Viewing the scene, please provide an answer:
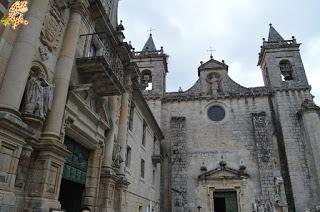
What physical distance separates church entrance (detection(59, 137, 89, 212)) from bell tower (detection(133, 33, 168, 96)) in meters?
15.8

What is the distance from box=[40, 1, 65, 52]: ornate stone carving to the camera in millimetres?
6738

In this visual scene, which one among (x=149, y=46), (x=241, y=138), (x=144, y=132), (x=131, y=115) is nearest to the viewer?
(x=131, y=115)

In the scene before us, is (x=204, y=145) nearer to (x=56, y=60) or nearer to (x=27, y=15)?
(x=56, y=60)

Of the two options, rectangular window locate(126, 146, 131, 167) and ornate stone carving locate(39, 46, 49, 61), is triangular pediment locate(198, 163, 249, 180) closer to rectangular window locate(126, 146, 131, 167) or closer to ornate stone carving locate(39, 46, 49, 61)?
rectangular window locate(126, 146, 131, 167)

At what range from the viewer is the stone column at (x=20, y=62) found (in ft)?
16.1

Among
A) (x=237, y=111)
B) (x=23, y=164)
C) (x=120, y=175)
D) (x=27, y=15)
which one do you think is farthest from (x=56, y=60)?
(x=237, y=111)

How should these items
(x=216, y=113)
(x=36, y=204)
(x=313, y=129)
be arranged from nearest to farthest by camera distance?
1. (x=36, y=204)
2. (x=313, y=129)
3. (x=216, y=113)

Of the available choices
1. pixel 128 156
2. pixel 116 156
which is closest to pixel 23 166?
pixel 116 156

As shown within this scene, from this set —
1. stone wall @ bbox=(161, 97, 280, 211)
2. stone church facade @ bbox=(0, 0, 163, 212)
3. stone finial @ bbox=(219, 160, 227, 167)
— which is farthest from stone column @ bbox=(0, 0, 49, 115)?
stone finial @ bbox=(219, 160, 227, 167)

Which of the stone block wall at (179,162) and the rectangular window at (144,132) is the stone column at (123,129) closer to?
the rectangular window at (144,132)

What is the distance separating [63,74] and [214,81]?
62.8ft

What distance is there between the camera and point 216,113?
76.4 ft

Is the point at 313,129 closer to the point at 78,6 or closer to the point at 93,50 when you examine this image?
the point at 93,50

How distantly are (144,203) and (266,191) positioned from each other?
9.14 meters
